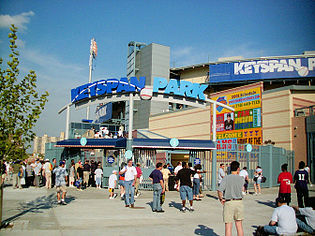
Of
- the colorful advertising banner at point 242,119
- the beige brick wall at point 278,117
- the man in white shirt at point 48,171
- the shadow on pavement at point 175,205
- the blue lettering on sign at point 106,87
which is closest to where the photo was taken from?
the shadow on pavement at point 175,205

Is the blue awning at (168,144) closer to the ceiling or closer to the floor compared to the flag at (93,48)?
closer to the floor

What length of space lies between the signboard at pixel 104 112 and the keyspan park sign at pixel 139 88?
3458 centimetres

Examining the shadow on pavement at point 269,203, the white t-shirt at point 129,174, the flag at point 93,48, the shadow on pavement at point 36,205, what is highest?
the flag at point 93,48

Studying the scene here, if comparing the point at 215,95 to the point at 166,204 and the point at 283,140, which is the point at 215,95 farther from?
the point at 166,204

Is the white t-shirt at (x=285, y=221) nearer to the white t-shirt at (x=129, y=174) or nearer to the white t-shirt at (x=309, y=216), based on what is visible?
the white t-shirt at (x=309, y=216)

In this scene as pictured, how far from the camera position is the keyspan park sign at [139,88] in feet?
63.2

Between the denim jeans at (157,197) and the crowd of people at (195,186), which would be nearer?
the crowd of people at (195,186)

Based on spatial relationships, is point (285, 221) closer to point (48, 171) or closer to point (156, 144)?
point (156, 144)

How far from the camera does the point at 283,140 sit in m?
26.1

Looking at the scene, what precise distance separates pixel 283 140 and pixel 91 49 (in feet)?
157

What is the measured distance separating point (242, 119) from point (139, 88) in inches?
563

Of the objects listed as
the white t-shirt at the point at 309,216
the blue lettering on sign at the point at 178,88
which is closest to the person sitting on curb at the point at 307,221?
the white t-shirt at the point at 309,216

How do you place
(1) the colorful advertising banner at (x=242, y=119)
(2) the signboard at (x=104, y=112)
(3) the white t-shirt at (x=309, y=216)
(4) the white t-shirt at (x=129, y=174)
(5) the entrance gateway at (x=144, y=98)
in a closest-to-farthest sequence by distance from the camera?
(3) the white t-shirt at (x=309, y=216) → (4) the white t-shirt at (x=129, y=174) → (5) the entrance gateway at (x=144, y=98) → (1) the colorful advertising banner at (x=242, y=119) → (2) the signboard at (x=104, y=112)

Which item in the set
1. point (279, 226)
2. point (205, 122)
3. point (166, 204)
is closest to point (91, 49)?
point (205, 122)
